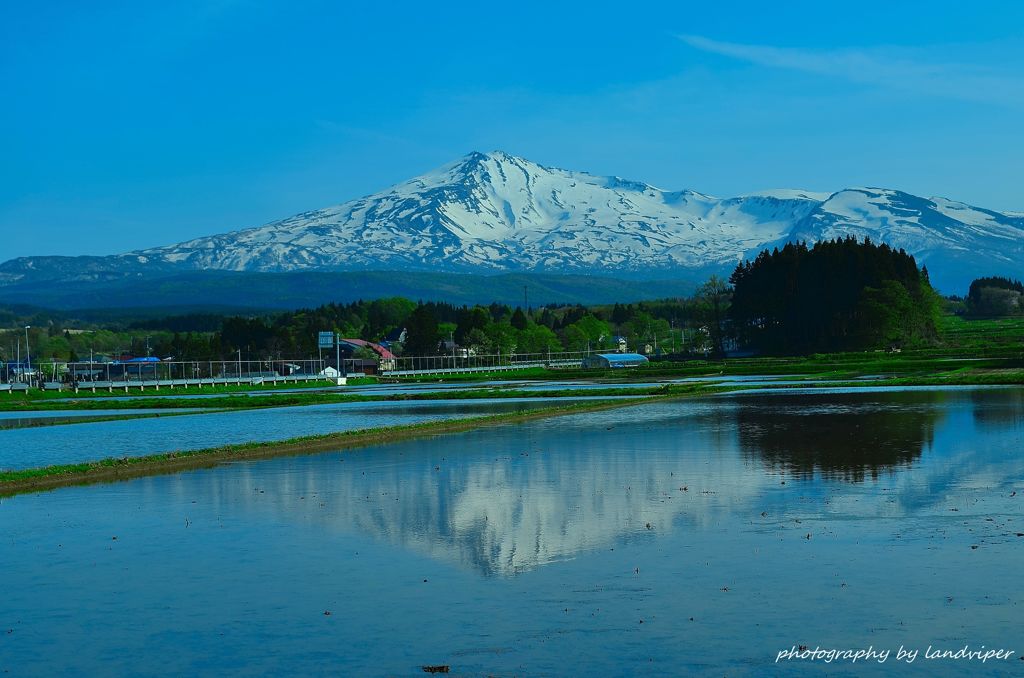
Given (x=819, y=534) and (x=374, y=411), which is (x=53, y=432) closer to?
(x=374, y=411)

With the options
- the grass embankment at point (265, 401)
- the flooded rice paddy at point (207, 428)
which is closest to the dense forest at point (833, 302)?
the grass embankment at point (265, 401)

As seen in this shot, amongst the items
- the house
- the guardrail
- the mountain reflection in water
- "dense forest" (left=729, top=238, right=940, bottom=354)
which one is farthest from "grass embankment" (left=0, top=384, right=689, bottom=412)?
the house

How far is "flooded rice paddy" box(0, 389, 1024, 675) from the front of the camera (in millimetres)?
13344

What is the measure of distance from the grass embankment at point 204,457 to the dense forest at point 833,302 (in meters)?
99.6

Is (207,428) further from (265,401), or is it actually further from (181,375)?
(181,375)

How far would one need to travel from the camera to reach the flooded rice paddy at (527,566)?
1334cm

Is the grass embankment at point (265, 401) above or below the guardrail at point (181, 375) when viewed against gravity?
below

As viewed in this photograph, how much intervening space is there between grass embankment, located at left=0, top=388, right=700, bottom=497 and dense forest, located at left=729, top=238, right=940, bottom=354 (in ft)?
327

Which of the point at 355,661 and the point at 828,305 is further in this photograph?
the point at 828,305

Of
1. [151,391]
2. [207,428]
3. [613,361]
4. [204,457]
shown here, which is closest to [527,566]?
[204,457]

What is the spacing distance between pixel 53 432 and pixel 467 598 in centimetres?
4048

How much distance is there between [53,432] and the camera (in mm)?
51469

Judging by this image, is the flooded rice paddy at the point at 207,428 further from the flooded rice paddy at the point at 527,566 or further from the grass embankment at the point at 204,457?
the flooded rice paddy at the point at 527,566

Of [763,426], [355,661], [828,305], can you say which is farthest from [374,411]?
[828,305]
